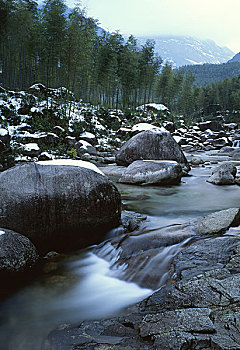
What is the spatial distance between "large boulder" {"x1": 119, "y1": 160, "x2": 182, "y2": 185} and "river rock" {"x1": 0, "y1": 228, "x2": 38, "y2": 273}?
224 inches

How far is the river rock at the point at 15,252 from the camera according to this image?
332 centimetres

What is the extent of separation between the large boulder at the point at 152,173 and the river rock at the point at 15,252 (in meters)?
5.68

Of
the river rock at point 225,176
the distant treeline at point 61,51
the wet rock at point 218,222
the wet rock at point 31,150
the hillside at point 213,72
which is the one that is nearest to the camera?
the wet rock at point 218,222

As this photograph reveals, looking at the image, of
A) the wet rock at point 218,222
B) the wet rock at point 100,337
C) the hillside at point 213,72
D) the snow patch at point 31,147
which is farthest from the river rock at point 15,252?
the hillside at point 213,72

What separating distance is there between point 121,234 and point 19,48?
29.9m

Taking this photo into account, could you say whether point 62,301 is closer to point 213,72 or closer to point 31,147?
point 31,147

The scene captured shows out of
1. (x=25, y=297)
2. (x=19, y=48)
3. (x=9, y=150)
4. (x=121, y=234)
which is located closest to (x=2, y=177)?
(x=25, y=297)

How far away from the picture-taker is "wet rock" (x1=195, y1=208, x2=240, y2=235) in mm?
4195

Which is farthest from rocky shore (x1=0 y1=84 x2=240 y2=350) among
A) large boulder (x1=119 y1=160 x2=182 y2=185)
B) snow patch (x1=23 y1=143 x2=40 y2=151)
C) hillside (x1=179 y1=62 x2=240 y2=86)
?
hillside (x1=179 y1=62 x2=240 y2=86)

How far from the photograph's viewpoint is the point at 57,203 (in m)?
4.06

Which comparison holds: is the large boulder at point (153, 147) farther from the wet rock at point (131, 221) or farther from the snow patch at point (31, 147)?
the snow patch at point (31, 147)

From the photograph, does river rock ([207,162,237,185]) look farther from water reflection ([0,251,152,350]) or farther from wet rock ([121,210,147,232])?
water reflection ([0,251,152,350])

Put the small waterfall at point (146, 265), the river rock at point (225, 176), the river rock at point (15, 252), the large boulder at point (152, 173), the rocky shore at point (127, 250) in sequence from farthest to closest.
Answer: the river rock at point (225, 176) < the large boulder at point (152, 173) < the small waterfall at point (146, 265) < the river rock at point (15, 252) < the rocky shore at point (127, 250)

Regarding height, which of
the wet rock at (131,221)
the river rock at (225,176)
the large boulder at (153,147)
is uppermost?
the large boulder at (153,147)
